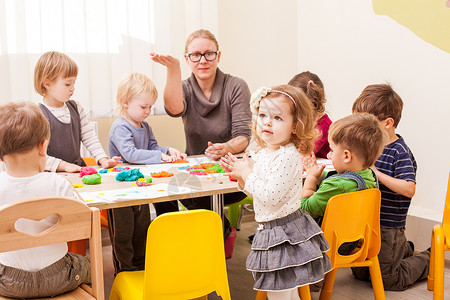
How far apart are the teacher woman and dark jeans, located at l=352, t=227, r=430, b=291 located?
84 centimetres

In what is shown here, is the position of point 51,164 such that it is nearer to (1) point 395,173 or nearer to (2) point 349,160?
(2) point 349,160

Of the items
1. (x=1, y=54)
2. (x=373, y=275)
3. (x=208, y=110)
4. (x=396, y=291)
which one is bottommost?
(x=396, y=291)

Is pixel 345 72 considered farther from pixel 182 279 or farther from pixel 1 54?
pixel 182 279

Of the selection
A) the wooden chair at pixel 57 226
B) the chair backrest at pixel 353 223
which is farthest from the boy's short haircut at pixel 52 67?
the chair backrest at pixel 353 223

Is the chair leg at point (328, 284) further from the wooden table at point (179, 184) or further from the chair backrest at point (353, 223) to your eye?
the wooden table at point (179, 184)

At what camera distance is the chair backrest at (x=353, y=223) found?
6.42ft

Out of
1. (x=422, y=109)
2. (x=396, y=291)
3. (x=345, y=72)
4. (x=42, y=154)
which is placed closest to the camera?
(x=42, y=154)

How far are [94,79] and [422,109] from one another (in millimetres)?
2060

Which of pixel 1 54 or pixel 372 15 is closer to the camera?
pixel 1 54

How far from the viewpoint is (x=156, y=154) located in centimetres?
256

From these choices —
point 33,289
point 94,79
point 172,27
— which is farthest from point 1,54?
point 33,289

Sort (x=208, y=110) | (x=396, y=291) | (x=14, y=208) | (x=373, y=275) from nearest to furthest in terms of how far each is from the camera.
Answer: (x=14, y=208), (x=373, y=275), (x=396, y=291), (x=208, y=110)

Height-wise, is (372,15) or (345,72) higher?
(372,15)

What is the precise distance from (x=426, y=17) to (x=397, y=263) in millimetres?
1548
